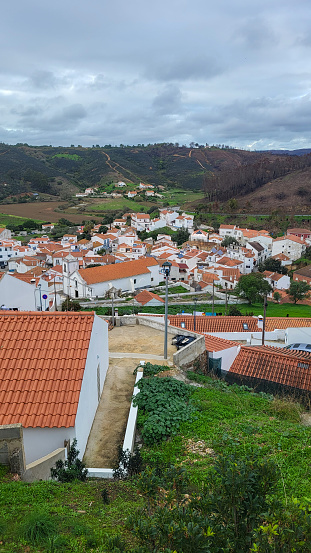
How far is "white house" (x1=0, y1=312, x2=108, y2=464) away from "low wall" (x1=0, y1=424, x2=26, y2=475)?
0.61m

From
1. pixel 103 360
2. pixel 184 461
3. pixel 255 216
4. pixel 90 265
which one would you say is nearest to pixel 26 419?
pixel 184 461

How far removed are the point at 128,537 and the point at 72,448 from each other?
249 cm

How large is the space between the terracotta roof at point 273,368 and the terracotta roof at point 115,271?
110 ft

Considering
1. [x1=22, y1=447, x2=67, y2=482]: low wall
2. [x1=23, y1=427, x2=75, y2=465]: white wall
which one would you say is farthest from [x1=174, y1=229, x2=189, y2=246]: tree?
[x1=22, y1=447, x2=67, y2=482]: low wall

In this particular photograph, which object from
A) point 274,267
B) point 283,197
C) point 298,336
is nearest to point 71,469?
point 298,336

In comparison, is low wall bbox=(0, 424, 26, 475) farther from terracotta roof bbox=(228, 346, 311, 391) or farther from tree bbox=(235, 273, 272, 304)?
tree bbox=(235, 273, 272, 304)

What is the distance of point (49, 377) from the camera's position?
7.30 meters

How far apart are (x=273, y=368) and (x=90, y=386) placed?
7081 mm

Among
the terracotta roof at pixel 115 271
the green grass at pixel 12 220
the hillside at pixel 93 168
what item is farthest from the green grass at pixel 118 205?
the terracotta roof at pixel 115 271

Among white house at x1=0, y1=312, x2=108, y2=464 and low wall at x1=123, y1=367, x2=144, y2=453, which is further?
low wall at x1=123, y1=367, x2=144, y2=453

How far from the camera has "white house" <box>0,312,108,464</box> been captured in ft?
22.0

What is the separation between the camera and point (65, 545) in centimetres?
426

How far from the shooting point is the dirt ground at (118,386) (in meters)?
7.47

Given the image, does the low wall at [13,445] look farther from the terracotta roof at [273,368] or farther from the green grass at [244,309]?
the green grass at [244,309]
